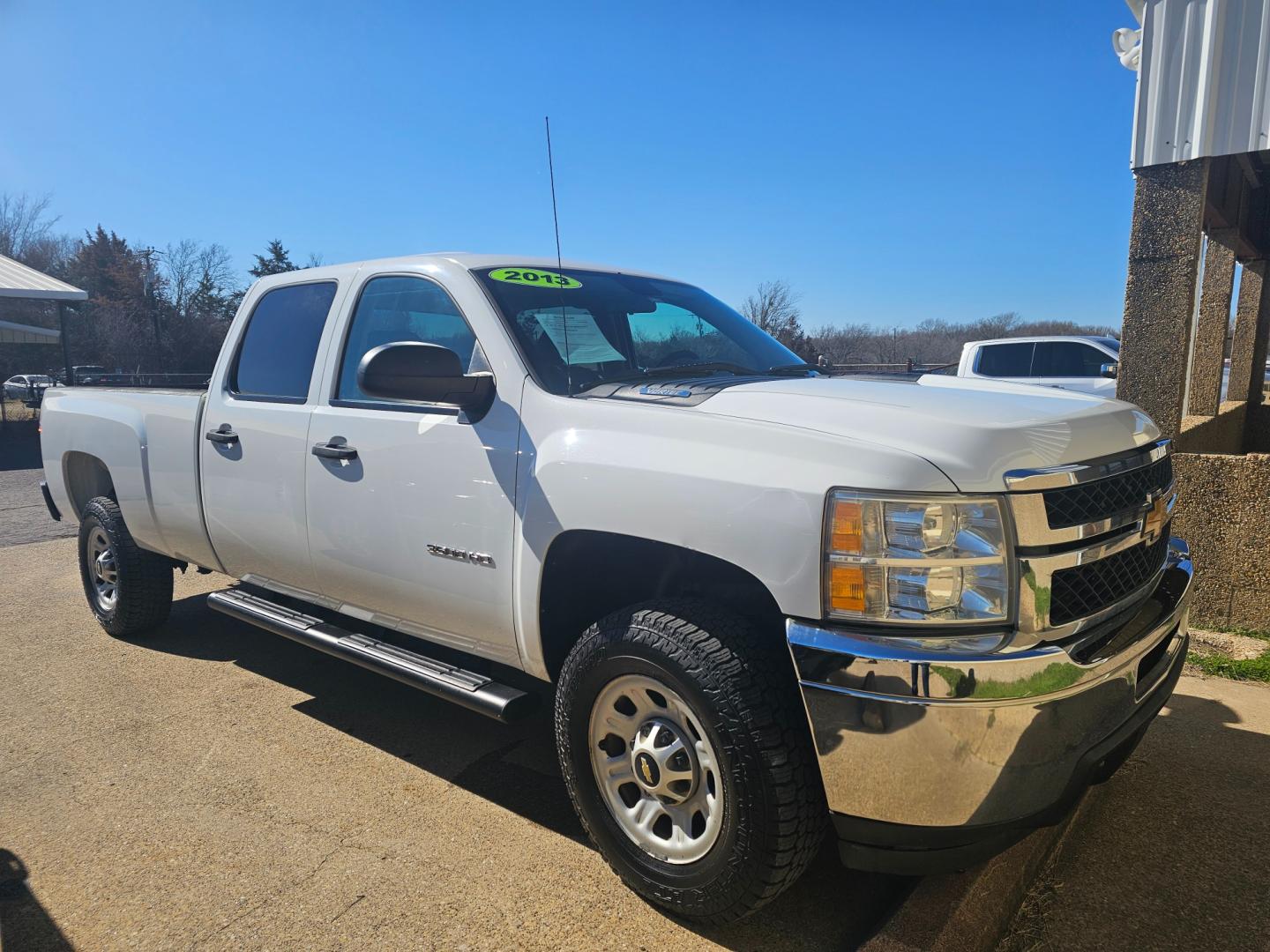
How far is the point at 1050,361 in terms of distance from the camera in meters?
12.2

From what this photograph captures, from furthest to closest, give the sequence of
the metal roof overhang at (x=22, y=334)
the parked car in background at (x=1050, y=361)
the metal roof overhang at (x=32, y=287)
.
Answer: the metal roof overhang at (x=22, y=334) < the metal roof overhang at (x=32, y=287) < the parked car in background at (x=1050, y=361)

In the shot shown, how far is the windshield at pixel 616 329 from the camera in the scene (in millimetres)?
3045

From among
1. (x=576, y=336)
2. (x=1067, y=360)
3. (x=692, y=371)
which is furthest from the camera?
(x=1067, y=360)

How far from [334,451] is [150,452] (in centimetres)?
184

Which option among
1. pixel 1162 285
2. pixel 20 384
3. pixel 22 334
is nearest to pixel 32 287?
pixel 22 334

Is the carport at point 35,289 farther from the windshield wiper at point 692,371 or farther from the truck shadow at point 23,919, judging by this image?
the windshield wiper at point 692,371

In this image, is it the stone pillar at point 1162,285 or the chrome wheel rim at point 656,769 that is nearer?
the chrome wheel rim at point 656,769

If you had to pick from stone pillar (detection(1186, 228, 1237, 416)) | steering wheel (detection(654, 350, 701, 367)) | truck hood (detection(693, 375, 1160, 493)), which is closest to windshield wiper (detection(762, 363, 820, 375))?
steering wheel (detection(654, 350, 701, 367))

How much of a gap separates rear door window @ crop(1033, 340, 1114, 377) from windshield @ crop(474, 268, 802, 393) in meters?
9.82

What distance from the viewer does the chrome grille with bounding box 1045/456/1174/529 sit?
212 cm

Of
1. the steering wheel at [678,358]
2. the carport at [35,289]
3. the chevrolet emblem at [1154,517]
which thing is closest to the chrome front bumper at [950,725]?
the chevrolet emblem at [1154,517]

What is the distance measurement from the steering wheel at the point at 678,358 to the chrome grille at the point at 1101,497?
162 centimetres

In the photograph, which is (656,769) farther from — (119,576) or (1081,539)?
(119,576)

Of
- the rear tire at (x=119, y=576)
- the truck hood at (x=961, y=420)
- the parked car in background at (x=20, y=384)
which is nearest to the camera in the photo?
the truck hood at (x=961, y=420)
